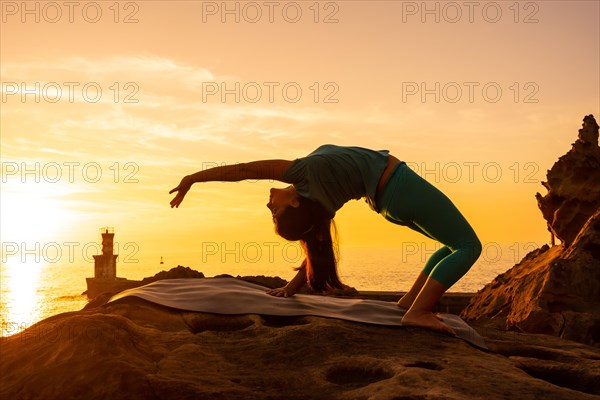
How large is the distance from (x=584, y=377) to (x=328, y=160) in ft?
7.71

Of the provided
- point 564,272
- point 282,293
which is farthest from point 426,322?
point 564,272

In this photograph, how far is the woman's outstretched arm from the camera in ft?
15.1

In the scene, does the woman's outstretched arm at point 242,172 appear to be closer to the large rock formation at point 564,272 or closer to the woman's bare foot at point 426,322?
the woman's bare foot at point 426,322

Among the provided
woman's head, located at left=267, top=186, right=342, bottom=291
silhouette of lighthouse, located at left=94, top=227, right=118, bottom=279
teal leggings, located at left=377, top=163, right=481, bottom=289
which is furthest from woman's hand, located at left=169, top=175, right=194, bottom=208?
silhouette of lighthouse, located at left=94, top=227, right=118, bottom=279

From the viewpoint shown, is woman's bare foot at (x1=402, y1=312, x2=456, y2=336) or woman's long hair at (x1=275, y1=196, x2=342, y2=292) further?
woman's long hair at (x1=275, y1=196, x2=342, y2=292)

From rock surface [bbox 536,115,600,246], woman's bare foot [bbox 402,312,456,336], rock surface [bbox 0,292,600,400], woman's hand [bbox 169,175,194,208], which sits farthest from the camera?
rock surface [bbox 536,115,600,246]

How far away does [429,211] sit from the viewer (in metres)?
4.65

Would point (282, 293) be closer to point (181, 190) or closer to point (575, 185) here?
point (181, 190)

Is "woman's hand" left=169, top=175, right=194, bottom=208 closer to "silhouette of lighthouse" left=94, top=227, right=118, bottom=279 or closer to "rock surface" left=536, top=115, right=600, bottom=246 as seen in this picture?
"rock surface" left=536, top=115, right=600, bottom=246

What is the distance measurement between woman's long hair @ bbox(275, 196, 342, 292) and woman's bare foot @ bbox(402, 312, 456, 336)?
72cm

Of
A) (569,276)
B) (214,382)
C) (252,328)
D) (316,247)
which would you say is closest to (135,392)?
(214,382)

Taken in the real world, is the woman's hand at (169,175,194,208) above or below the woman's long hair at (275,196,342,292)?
above

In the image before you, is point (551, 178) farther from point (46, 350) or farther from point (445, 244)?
point (46, 350)

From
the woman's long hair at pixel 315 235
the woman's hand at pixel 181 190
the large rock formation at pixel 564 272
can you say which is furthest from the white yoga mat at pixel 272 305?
the large rock formation at pixel 564 272
